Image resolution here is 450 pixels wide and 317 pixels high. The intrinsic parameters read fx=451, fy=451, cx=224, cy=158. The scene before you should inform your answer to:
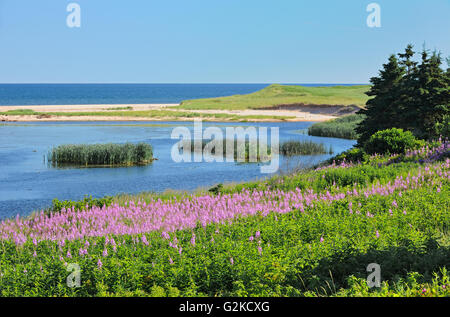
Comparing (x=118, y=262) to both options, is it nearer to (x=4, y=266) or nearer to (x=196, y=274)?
(x=196, y=274)

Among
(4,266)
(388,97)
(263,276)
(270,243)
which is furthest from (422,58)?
(4,266)

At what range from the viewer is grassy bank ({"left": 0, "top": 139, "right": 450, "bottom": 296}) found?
6207mm

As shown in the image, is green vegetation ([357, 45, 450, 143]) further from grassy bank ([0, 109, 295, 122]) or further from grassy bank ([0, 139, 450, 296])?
grassy bank ([0, 109, 295, 122])

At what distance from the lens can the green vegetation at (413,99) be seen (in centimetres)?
2244

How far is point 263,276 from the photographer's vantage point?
6.42 metres

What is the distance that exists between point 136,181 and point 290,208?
16.5m

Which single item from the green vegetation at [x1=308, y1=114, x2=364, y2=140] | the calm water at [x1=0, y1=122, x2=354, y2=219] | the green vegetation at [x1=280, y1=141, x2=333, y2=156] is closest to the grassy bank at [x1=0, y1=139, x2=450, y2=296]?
the calm water at [x1=0, y1=122, x2=354, y2=219]

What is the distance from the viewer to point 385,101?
85.9 feet

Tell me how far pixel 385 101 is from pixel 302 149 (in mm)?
12602

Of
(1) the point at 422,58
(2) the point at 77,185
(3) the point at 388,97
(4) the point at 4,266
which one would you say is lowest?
(2) the point at 77,185

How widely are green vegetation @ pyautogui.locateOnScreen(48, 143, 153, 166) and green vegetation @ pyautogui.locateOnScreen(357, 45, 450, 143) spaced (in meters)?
15.9
